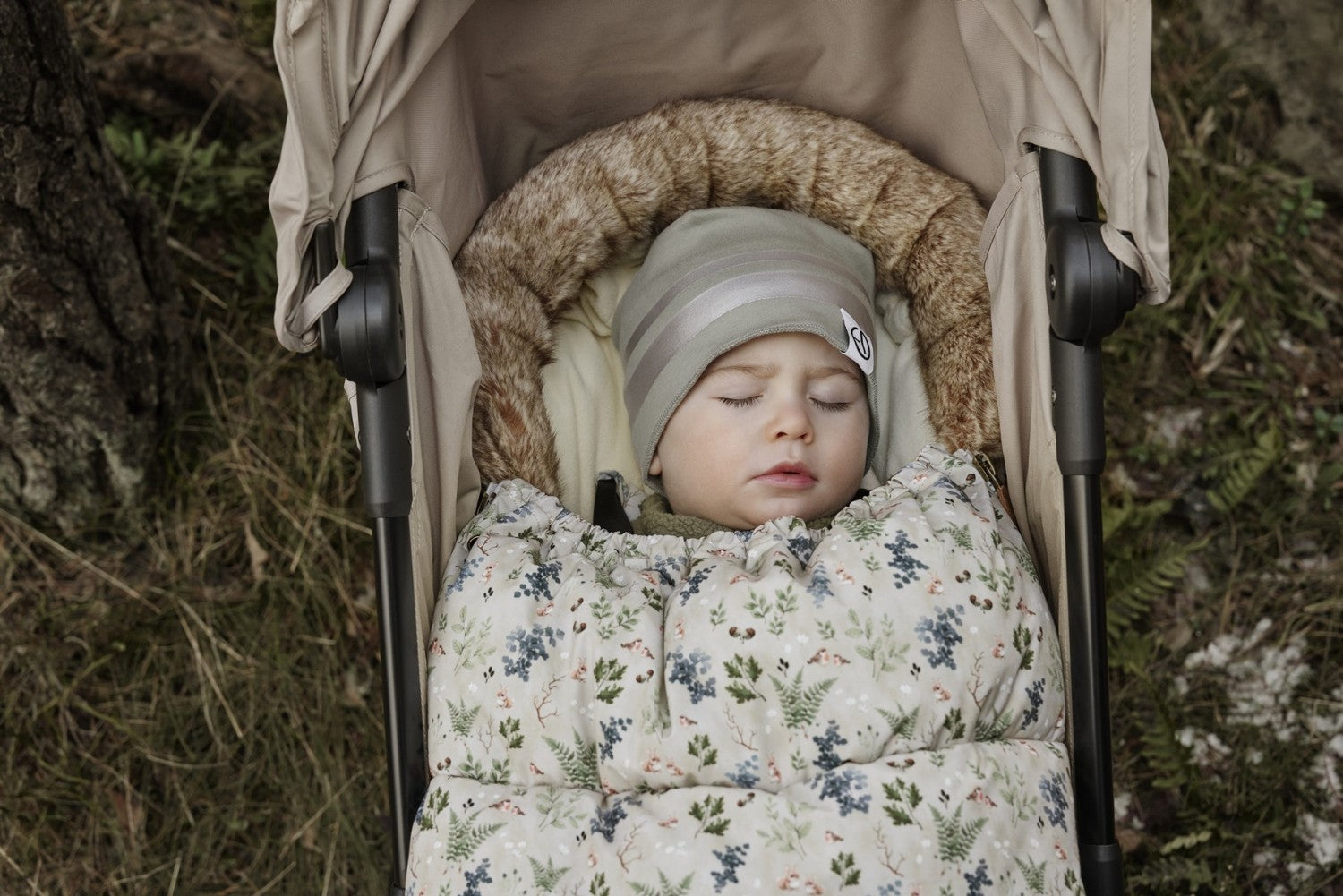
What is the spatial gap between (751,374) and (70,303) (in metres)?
1.37

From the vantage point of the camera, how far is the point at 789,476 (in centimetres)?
212

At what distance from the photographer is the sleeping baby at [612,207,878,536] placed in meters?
2.13

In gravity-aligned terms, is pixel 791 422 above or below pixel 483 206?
below

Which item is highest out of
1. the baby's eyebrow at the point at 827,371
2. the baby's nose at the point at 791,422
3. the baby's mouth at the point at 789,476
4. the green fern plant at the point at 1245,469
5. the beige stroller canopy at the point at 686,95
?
the beige stroller canopy at the point at 686,95

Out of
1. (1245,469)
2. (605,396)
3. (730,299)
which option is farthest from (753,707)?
(1245,469)

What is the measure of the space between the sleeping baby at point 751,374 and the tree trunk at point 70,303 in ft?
3.66

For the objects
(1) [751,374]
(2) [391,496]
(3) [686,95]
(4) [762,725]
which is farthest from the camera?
(3) [686,95]

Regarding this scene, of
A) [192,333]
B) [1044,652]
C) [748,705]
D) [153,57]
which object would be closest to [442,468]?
[748,705]

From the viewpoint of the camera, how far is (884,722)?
1.66 m

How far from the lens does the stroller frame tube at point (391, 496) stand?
5.72ft

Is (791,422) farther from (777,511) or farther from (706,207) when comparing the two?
(706,207)

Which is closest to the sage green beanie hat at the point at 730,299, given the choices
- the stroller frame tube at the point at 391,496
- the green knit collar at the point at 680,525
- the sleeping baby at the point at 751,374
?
the sleeping baby at the point at 751,374

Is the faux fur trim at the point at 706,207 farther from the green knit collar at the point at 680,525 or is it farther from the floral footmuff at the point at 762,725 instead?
the floral footmuff at the point at 762,725

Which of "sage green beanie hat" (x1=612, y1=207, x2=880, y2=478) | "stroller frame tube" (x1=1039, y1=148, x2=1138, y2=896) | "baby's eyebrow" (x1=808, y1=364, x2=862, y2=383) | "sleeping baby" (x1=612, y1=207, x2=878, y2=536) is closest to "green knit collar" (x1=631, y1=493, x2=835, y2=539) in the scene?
"sleeping baby" (x1=612, y1=207, x2=878, y2=536)
